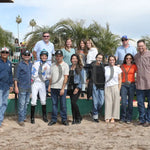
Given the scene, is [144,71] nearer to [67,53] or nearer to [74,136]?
[67,53]

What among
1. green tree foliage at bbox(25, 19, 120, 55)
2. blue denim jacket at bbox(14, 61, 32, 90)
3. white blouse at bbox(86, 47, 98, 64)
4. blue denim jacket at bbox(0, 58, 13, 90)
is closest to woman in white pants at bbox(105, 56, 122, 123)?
white blouse at bbox(86, 47, 98, 64)

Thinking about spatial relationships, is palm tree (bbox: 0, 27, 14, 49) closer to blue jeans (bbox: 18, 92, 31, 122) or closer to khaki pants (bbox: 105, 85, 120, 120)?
blue jeans (bbox: 18, 92, 31, 122)

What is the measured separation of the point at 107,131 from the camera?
18.6 feet

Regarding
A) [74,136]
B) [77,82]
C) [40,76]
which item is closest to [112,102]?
[77,82]

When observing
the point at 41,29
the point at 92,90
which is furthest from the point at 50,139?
the point at 41,29

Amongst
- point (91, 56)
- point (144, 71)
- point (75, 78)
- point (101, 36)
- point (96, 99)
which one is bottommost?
point (96, 99)

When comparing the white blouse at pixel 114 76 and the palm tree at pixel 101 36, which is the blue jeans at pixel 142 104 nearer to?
the white blouse at pixel 114 76

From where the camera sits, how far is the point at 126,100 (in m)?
6.42

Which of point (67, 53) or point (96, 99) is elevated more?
point (67, 53)

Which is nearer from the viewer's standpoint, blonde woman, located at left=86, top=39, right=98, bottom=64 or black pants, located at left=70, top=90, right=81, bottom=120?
black pants, located at left=70, top=90, right=81, bottom=120

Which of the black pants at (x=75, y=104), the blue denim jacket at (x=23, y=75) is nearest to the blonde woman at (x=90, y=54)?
the black pants at (x=75, y=104)

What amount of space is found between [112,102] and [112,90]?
0.34m

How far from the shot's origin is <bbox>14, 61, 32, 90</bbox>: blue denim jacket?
594 cm

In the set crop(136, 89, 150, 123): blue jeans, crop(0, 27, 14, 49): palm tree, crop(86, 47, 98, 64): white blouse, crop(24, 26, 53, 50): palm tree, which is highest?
crop(0, 27, 14, 49): palm tree
